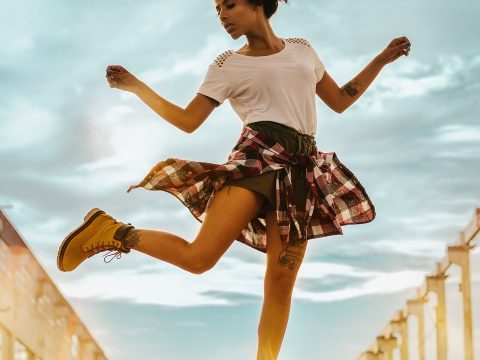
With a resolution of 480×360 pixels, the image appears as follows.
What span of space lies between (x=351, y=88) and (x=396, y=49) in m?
0.23

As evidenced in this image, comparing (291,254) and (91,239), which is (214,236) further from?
(91,239)

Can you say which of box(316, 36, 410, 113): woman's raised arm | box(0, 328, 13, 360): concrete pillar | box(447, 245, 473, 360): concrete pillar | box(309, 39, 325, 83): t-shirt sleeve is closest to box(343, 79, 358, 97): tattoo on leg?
box(316, 36, 410, 113): woman's raised arm

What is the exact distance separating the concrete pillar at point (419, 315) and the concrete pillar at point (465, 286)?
10.7 feet

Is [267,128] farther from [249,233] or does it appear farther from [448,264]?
[448,264]

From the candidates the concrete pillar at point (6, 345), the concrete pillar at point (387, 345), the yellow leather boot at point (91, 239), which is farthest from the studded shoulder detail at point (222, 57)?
the concrete pillar at point (387, 345)

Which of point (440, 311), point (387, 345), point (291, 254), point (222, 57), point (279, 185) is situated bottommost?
point (291, 254)

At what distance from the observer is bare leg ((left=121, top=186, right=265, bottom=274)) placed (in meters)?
3.11

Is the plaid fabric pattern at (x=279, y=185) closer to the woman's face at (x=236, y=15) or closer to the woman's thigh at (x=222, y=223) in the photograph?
the woman's thigh at (x=222, y=223)

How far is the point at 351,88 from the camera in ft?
11.8

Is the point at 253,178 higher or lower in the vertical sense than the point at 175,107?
lower

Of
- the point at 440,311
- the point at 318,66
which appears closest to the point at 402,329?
the point at 440,311

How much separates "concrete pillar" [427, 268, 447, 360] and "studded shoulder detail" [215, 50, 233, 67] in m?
6.80

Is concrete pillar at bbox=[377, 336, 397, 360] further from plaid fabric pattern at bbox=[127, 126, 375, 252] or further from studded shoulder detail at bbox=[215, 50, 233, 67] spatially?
studded shoulder detail at bbox=[215, 50, 233, 67]

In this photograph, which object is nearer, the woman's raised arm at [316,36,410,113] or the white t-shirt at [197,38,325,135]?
the white t-shirt at [197,38,325,135]
